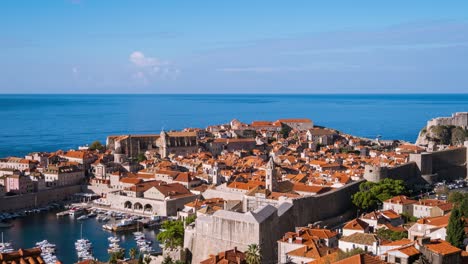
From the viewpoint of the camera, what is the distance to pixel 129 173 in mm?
44312

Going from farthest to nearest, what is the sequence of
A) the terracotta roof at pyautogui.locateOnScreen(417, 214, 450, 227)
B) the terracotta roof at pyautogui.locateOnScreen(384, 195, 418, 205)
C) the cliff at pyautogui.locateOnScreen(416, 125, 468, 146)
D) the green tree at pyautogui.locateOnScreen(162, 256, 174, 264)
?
1. the cliff at pyautogui.locateOnScreen(416, 125, 468, 146)
2. the terracotta roof at pyautogui.locateOnScreen(384, 195, 418, 205)
3. the green tree at pyautogui.locateOnScreen(162, 256, 174, 264)
4. the terracotta roof at pyautogui.locateOnScreen(417, 214, 450, 227)

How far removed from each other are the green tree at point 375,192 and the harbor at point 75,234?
9.36 metres

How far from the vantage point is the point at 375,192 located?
2908 cm

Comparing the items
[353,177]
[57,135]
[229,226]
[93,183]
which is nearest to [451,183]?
[353,177]

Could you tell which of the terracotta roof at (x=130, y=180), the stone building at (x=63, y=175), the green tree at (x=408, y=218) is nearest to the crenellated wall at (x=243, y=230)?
the green tree at (x=408, y=218)

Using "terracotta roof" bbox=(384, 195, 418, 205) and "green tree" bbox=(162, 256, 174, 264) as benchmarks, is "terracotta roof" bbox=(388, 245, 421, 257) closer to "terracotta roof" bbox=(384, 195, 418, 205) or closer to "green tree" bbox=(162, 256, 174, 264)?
"green tree" bbox=(162, 256, 174, 264)

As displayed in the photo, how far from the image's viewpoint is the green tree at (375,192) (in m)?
28.3

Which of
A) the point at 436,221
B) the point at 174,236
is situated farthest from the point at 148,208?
the point at 436,221

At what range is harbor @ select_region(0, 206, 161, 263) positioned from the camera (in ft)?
90.5

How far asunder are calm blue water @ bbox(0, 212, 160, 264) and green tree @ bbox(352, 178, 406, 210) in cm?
943

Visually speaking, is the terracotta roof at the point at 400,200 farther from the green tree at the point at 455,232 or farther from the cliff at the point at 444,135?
the cliff at the point at 444,135

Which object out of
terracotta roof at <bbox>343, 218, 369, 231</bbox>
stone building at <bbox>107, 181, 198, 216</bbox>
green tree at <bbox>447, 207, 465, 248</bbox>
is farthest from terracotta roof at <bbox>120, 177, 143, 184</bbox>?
green tree at <bbox>447, 207, 465, 248</bbox>

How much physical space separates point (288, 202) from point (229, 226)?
12.0ft

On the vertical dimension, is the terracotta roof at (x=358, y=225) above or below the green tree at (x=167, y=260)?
above
